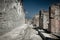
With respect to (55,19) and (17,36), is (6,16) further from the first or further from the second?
(55,19)

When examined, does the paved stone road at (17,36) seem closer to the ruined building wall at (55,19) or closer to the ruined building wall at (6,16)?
the ruined building wall at (6,16)

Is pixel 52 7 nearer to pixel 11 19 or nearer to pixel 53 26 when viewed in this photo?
pixel 53 26

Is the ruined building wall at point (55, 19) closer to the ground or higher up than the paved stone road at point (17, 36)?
higher up

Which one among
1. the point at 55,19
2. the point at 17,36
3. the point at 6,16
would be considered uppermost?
the point at 6,16

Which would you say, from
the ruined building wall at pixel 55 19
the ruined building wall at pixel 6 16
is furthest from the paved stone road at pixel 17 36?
the ruined building wall at pixel 55 19

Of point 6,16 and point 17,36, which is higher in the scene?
point 6,16

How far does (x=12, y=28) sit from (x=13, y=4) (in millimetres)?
1521

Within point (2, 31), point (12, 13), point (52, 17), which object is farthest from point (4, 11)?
point (52, 17)

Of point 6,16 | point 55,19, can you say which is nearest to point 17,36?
point 6,16

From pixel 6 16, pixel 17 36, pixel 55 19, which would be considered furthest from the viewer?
pixel 55 19

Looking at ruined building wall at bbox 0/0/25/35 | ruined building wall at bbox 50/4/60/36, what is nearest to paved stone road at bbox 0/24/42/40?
ruined building wall at bbox 0/0/25/35

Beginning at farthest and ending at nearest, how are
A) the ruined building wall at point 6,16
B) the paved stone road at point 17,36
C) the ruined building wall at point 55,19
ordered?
the ruined building wall at point 55,19 → the ruined building wall at point 6,16 → the paved stone road at point 17,36

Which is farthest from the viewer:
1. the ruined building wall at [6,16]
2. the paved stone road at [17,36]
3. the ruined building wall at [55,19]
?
the ruined building wall at [55,19]

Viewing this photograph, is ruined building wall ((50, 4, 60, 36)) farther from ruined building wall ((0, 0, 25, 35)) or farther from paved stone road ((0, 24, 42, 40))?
ruined building wall ((0, 0, 25, 35))
